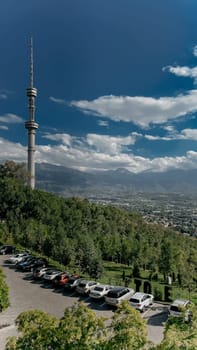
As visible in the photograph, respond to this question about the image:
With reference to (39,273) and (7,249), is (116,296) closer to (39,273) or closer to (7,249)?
(39,273)

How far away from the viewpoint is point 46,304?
1856 centimetres

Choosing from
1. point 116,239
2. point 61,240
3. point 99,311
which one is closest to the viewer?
point 99,311

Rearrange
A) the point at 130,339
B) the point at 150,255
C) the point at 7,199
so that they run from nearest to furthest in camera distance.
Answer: the point at 130,339, the point at 150,255, the point at 7,199

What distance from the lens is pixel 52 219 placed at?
40.1 metres

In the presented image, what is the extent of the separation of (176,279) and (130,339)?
80.3 feet

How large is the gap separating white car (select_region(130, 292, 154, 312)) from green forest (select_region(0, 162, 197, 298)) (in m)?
7.71

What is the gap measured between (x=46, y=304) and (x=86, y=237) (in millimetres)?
13682

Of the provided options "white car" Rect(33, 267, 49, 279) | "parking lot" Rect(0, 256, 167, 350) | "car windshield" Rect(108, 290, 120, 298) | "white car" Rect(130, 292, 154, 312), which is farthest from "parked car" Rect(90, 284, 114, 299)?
"white car" Rect(33, 267, 49, 279)

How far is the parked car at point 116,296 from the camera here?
1764cm

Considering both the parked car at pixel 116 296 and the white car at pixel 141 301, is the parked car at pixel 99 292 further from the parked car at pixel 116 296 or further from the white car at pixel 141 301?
the white car at pixel 141 301

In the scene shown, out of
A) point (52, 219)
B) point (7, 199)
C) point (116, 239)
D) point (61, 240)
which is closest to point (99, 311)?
point (61, 240)

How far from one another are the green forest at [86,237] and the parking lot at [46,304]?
18.4 ft

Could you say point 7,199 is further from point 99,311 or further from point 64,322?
point 64,322

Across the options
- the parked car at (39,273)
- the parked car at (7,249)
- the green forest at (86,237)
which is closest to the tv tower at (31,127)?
the green forest at (86,237)
